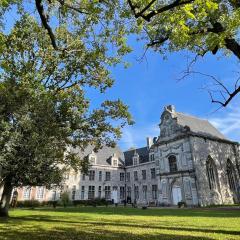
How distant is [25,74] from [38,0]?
972 cm

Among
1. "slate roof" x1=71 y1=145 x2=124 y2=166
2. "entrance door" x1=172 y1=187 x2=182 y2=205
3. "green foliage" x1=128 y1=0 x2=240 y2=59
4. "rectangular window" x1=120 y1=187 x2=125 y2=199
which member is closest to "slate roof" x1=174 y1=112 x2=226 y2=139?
"entrance door" x1=172 y1=187 x2=182 y2=205

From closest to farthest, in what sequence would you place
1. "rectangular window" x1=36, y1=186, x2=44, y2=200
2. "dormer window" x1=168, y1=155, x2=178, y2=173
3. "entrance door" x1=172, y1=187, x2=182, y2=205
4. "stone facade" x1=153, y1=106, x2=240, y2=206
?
1. "stone facade" x1=153, y1=106, x2=240, y2=206
2. "entrance door" x1=172, y1=187, x2=182, y2=205
3. "dormer window" x1=168, y1=155, x2=178, y2=173
4. "rectangular window" x1=36, y1=186, x2=44, y2=200

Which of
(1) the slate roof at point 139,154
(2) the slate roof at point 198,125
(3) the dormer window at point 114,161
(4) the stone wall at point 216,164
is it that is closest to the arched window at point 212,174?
(4) the stone wall at point 216,164

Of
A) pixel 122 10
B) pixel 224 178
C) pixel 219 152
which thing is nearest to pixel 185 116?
pixel 219 152

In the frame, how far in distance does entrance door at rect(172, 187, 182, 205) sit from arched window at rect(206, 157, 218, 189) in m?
4.50

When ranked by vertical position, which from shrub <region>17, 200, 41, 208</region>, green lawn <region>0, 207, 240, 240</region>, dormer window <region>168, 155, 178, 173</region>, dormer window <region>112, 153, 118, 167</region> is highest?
dormer window <region>112, 153, 118, 167</region>

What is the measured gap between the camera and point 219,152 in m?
41.1

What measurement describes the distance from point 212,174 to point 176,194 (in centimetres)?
616

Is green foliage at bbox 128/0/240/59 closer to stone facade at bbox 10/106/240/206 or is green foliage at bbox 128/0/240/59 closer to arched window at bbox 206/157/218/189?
stone facade at bbox 10/106/240/206

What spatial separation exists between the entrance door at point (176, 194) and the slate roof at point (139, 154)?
49.5ft

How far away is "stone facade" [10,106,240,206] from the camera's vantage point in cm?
3703

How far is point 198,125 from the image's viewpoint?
43688 millimetres

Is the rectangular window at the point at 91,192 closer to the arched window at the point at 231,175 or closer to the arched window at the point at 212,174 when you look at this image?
the arched window at the point at 212,174

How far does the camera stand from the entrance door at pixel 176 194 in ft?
126
